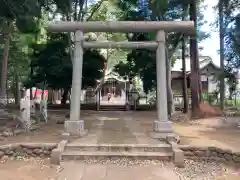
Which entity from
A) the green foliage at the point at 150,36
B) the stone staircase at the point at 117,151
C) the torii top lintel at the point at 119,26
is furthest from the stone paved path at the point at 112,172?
the green foliage at the point at 150,36

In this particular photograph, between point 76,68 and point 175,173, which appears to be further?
point 76,68

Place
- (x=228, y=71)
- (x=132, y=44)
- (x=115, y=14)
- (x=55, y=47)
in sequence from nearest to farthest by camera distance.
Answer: (x=132, y=44), (x=228, y=71), (x=115, y=14), (x=55, y=47)

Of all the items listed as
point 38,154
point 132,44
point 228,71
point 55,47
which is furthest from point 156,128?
point 55,47

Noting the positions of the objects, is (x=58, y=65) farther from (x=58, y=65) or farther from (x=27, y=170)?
(x=27, y=170)

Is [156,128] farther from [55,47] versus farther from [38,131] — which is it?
[55,47]

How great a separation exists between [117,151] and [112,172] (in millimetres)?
1295

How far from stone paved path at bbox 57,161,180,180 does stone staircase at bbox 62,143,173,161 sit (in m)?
0.38

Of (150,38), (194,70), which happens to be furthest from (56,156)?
(194,70)

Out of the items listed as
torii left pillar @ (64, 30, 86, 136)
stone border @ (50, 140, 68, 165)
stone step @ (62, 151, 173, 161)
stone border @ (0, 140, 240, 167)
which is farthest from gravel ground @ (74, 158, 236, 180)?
torii left pillar @ (64, 30, 86, 136)

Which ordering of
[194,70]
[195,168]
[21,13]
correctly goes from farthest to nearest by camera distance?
[194,70] → [21,13] → [195,168]

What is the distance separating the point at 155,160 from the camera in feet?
28.1

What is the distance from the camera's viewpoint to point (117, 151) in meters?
8.93

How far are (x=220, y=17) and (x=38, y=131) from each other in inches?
437

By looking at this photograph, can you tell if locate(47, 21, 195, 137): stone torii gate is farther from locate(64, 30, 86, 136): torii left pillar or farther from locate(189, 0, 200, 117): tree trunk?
locate(189, 0, 200, 117): tree trunk
